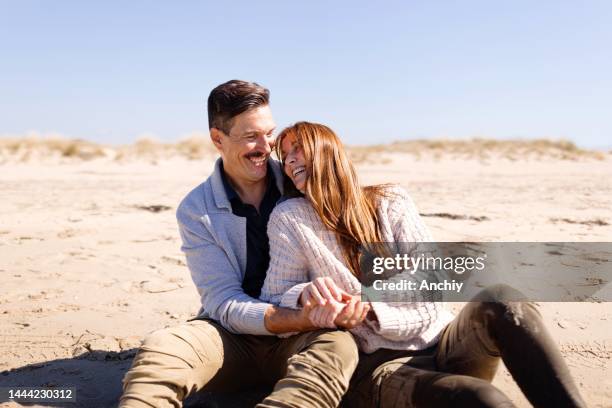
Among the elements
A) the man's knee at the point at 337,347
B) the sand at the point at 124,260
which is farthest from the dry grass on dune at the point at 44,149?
the man's knee at the point at 337,347

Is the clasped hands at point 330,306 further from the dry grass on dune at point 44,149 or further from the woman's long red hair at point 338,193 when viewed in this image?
the dry grass on dune at point 44,149

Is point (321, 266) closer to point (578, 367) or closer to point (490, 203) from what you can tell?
point (578, 367)

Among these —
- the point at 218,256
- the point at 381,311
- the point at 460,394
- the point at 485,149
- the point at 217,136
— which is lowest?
the point at 485,149

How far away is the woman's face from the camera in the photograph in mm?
2746

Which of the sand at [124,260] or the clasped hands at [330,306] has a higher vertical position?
the clasped hands at [330,306]

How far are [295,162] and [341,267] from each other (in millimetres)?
547

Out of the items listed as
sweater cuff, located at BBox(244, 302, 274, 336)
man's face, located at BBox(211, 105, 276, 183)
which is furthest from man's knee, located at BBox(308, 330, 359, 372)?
man's face, located at BBox(211, 105, 276, 183)

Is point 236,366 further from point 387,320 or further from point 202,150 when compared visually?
point 202,150

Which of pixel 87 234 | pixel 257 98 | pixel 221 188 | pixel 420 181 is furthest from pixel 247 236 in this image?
pixel 420 181

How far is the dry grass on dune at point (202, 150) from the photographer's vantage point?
18.9 metres

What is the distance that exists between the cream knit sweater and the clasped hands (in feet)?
0.24

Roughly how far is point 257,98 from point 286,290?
3.23ft

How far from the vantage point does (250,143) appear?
118 inches

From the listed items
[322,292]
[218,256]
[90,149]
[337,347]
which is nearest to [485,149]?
[90,149]
